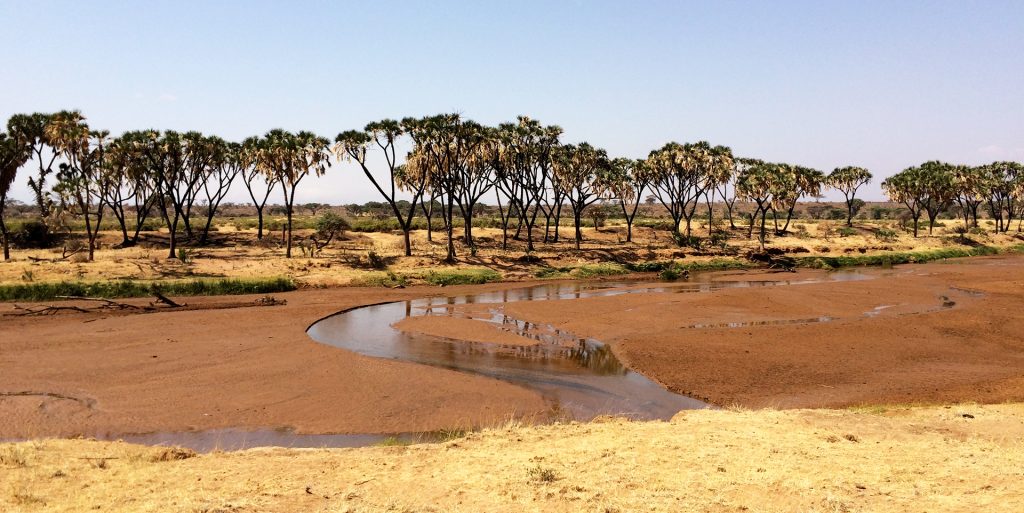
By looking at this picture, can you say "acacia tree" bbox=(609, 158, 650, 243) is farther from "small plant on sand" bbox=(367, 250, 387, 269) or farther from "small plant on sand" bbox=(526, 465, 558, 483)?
"small plant on sand" bbox=(526, 465, 558, 483)

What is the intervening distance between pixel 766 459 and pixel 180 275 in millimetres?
39581

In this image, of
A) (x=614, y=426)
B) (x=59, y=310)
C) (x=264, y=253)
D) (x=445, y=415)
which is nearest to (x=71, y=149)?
(x=264, y=253)

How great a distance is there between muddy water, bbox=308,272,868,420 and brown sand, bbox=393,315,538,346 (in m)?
0.51

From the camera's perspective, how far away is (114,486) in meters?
9.52

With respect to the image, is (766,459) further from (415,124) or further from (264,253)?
(264,253)

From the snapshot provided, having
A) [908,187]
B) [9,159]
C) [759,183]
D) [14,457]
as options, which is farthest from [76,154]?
[908,187]

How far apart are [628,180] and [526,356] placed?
57193 millimetres

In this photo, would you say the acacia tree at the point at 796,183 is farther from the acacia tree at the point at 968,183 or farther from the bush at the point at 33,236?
the bush at the point at 33,236

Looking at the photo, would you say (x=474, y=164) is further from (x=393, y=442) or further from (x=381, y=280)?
A: (x=393, y=442)

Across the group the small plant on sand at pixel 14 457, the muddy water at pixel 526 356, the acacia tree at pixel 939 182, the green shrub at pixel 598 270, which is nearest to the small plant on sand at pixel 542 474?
the muddy water at pixel 526 356

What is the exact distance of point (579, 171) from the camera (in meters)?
66.8

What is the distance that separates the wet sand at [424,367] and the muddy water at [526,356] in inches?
34.3

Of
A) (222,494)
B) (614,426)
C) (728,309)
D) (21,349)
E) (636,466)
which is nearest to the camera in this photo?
(222,494)

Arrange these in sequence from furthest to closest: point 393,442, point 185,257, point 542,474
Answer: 1. point 185,257
2. point 393,442
3. point 542,474
